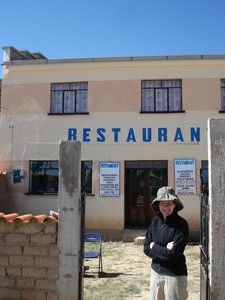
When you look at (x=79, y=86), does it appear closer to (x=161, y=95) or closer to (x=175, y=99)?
(x=161, y=95)

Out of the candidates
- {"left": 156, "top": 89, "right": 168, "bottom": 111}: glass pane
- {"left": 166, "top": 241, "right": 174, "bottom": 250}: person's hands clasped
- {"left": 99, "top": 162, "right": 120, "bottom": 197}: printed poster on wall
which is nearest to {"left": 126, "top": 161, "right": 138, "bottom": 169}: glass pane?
{"left": 99, "top": 162, "right": 120, "bottom": 197}: printed poster on wall

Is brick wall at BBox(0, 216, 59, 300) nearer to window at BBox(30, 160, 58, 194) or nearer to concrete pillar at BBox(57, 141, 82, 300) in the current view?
concrete pillar at BBox(57, 141, 82, 300)

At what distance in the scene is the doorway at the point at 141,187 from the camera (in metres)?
15.3

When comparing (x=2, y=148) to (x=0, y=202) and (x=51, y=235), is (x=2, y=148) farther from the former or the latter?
(x=51, y=235)

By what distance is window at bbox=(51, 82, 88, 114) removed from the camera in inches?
621

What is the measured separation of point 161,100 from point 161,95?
18 centimetres

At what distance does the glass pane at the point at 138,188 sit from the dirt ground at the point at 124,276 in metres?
2.81

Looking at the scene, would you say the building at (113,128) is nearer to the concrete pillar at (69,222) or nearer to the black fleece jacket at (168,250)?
the concrete pillar at (69,222)

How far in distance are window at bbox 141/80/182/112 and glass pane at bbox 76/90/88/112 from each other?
6.82ft

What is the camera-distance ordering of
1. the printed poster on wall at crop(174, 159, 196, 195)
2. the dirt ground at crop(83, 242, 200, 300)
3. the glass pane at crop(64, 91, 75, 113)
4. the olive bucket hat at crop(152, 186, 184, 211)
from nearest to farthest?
the olive bucket hat at crop(152, 186, 184, 211) → the dirt ground at crop(83, 242, 200, 300) → the printed poster on wall at crop(174, 159, 196, 195) → the glass pane at crop(64, 91, 75, 113)

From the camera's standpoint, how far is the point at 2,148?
15.9m

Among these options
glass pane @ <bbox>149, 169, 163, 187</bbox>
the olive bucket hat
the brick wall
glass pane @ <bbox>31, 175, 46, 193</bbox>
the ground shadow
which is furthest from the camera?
glass pane @ <bbox>31, 175, 46, 193</bbox>

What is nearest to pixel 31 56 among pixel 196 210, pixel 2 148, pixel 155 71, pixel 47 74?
pixel 47 74

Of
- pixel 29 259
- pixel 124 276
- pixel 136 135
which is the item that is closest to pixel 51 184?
pixel 136 135
